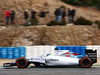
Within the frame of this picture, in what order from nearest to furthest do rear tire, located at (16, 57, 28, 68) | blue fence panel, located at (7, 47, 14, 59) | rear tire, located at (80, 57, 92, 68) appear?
rear tire, located at (80, 57, 92, 68), rear tire, located at (16, 57, 28, 68), blue fence panel, located at (7, 47, 14, 59)

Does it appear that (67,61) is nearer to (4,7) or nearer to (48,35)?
(48,35)

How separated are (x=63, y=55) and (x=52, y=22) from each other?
9969 mm

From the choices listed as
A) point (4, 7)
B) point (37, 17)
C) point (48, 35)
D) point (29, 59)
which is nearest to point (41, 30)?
point (48, 35)

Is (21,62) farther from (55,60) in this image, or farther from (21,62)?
(55,60)

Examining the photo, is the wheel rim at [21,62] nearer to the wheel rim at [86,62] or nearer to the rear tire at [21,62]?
the rear tire at [21,62]

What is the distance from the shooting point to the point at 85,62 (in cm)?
1098

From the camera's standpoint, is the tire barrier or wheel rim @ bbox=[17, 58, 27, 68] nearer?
wheel rim @ bbox=[17, 58, 27, 68]

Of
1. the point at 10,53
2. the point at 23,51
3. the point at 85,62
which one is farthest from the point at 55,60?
the point at 10,53

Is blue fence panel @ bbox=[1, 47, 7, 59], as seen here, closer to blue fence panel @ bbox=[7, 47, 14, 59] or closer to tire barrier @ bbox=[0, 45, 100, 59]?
tire barrier @ bbox=[0, 45, 100, 59]

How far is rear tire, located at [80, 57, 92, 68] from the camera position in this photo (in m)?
10.9

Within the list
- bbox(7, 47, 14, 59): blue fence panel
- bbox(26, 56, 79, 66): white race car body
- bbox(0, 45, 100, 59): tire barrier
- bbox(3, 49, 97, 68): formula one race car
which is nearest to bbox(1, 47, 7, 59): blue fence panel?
bbox(0, 45, 100, 59): tire barrier

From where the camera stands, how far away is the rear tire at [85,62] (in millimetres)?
10898

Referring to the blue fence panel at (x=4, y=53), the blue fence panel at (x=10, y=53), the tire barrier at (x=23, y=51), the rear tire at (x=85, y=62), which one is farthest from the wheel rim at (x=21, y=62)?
the blue fence panel at (x=4, y=53)

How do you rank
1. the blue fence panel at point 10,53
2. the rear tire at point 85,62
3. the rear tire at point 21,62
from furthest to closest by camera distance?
the blue fence panel at point 10,53 < the rear tire at point 21,62 < the rear tire at point 85,62
